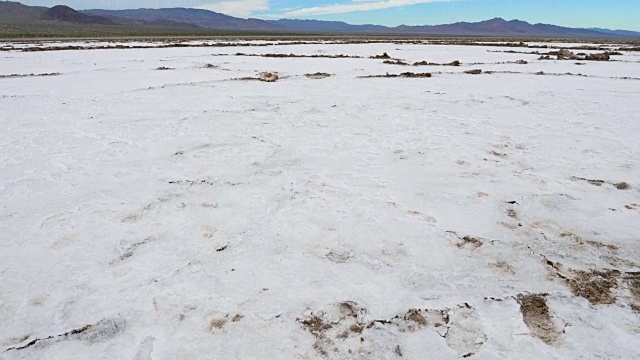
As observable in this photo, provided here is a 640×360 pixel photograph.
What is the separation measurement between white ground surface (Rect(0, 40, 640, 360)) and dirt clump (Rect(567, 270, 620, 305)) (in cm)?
4

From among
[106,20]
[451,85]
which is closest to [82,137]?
[451,85]

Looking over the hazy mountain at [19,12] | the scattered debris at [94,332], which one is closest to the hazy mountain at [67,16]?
the hazy mountain at [19,12]

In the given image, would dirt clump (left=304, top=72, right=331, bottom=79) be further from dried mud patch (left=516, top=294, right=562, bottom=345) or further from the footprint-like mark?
the footprint-like mark

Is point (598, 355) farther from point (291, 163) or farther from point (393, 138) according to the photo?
point (393, 138)

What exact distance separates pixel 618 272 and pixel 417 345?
141cm

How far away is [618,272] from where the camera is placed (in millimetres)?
2508

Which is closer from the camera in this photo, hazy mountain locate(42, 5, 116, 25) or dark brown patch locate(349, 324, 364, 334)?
dark brown patch locate(349, 324, 364, 334)

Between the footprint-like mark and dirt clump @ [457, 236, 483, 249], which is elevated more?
dirt clump @ [457, 236, 483, 249]

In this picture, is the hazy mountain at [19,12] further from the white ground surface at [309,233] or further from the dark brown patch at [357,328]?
the dark brown patch at [357,328]

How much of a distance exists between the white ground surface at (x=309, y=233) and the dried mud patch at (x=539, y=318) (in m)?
0.03

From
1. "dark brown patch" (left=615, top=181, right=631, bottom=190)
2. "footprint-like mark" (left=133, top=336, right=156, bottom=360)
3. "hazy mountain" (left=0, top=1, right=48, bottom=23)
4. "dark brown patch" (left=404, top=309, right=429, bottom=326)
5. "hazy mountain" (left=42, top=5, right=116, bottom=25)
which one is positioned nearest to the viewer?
"footprint-like mark" (left=133, top=336, right=156, bottom=360)

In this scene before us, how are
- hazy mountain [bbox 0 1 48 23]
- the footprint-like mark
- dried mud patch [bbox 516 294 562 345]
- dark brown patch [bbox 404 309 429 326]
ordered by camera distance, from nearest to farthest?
the footprint-like mark < dried mud patch [bbox 516 294 562 345] < dark brown patch [bbox 404 309 429 326] < hazy mountain [bbox 0 1 48 23]

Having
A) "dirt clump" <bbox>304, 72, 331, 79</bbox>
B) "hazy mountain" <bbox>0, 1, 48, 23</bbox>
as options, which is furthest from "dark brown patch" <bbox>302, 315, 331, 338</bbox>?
"hazy mountain" <bbox>0, 1, 48, 23</bbox>

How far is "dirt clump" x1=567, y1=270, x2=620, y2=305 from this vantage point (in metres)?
2.28
